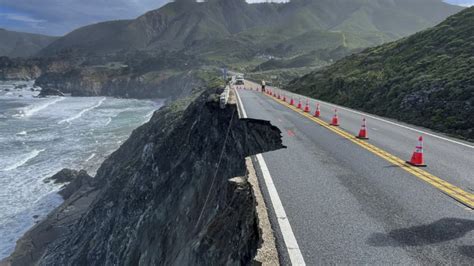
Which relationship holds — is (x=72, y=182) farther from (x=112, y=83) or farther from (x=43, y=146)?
(x=112, y=83)

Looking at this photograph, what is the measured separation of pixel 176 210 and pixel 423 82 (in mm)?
14582

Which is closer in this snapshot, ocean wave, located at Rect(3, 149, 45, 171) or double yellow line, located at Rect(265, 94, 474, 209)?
double yellow line, located at Rect(265, 94, 474, 209)

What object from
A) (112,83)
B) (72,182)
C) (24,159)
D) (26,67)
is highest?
(26,67)

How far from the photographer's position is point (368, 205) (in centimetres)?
672

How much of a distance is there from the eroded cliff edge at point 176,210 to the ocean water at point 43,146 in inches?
149

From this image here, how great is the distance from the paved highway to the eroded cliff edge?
103 cm

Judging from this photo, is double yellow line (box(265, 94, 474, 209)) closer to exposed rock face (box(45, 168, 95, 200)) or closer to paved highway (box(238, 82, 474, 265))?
paved highway (box(238, 82, 474, 265))

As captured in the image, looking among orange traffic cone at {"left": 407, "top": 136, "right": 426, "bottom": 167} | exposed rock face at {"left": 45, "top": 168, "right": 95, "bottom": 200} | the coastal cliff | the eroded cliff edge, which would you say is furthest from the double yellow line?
the coastal cliff

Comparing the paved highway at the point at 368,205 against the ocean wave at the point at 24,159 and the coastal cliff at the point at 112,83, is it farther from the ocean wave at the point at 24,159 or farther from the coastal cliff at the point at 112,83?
the coastal cliff at the point at 112,83

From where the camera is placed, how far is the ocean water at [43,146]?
3266 centimetres

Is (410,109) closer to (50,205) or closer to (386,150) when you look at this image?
(386,150)

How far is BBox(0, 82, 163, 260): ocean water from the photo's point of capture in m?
32.7

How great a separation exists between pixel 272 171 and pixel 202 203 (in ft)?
26.7

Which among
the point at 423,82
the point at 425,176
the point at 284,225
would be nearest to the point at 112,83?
the point at 423,82
